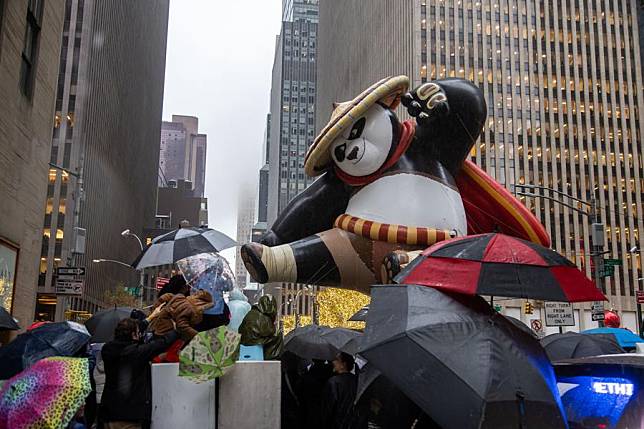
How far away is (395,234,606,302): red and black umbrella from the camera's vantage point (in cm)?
454

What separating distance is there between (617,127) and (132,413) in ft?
232

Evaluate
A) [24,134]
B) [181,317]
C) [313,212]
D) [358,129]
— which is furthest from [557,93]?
[181,317]

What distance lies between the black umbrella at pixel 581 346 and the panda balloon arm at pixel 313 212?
10.5ft

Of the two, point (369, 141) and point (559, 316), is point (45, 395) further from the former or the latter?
point (559, 316)

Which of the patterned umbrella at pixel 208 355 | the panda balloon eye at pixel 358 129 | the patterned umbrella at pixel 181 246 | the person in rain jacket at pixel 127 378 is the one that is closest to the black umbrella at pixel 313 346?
the patterned umbrella at pixel 181 246

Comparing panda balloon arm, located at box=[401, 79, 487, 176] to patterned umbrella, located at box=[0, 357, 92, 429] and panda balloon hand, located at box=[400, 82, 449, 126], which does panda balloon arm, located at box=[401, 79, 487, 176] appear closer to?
panda balloon hand, located at box=[400, 82, 449, 126]

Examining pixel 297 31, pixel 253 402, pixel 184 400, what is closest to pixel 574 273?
pixel 253 402

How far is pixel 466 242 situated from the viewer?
4.98 metres

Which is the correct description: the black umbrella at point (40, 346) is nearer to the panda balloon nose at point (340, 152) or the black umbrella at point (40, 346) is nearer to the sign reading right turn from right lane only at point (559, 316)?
the panda balloon nose at point (340, 152)

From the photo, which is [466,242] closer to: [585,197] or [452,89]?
[452,89]

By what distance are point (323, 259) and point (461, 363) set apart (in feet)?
14.1

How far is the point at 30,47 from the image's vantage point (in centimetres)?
1245

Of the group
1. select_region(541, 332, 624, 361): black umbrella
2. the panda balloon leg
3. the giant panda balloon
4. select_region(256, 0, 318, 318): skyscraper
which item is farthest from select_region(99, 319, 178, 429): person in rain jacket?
select_region(256, 0, 318, 318): skyscraper

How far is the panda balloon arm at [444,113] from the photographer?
8.83 meters
